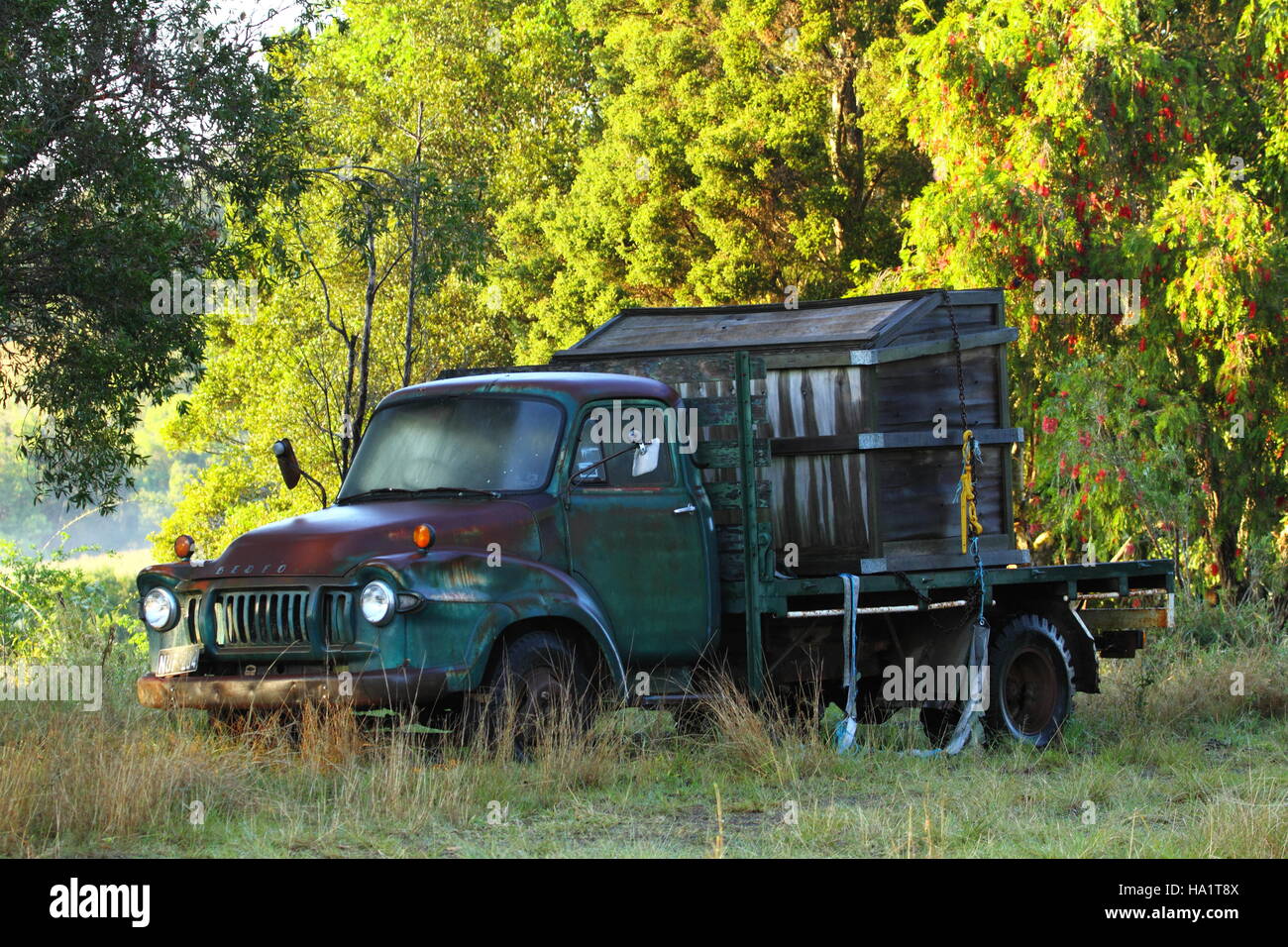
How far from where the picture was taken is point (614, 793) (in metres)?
8.68

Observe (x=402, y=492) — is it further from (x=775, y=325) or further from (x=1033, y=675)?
(x=1033, y=675)

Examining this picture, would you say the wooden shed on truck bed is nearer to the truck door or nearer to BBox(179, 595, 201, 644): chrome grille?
the truck door

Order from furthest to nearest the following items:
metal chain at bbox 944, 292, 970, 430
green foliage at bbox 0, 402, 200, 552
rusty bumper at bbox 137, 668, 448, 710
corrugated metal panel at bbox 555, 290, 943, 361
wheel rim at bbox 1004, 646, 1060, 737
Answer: green foliage at bbox 0, 402, 200, 552, wheel rim at bbox 1004, 646, 1060, 737, metal chain at bbox 944, 292, 970, 430, corrugated metal panel at bbox 555, 290, 943, 361, rusty bumper at bbox 137, 668, 448, 710

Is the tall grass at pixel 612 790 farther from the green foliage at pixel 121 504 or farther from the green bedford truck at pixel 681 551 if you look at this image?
the green foliage at pixel 121 504

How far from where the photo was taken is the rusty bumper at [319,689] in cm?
Answer: 847

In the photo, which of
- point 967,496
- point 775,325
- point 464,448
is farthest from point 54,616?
point 967,496

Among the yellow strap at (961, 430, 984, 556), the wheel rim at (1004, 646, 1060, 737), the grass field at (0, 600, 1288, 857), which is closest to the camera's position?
the grass field at (0, 600, 1288, 857)

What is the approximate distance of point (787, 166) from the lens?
100ft

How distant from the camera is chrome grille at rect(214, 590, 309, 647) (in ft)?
28.5

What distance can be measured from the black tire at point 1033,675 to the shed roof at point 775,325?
216cm

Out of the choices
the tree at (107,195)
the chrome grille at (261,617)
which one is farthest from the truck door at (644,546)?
the tree at (107,195)

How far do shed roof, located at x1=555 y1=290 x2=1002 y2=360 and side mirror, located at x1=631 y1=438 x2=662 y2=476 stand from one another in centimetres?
131

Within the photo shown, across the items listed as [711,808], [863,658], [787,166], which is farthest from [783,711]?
[787,166]

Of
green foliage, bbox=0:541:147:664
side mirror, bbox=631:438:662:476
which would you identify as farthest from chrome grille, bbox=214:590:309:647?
green foliage, bbox=0:541:147:664
